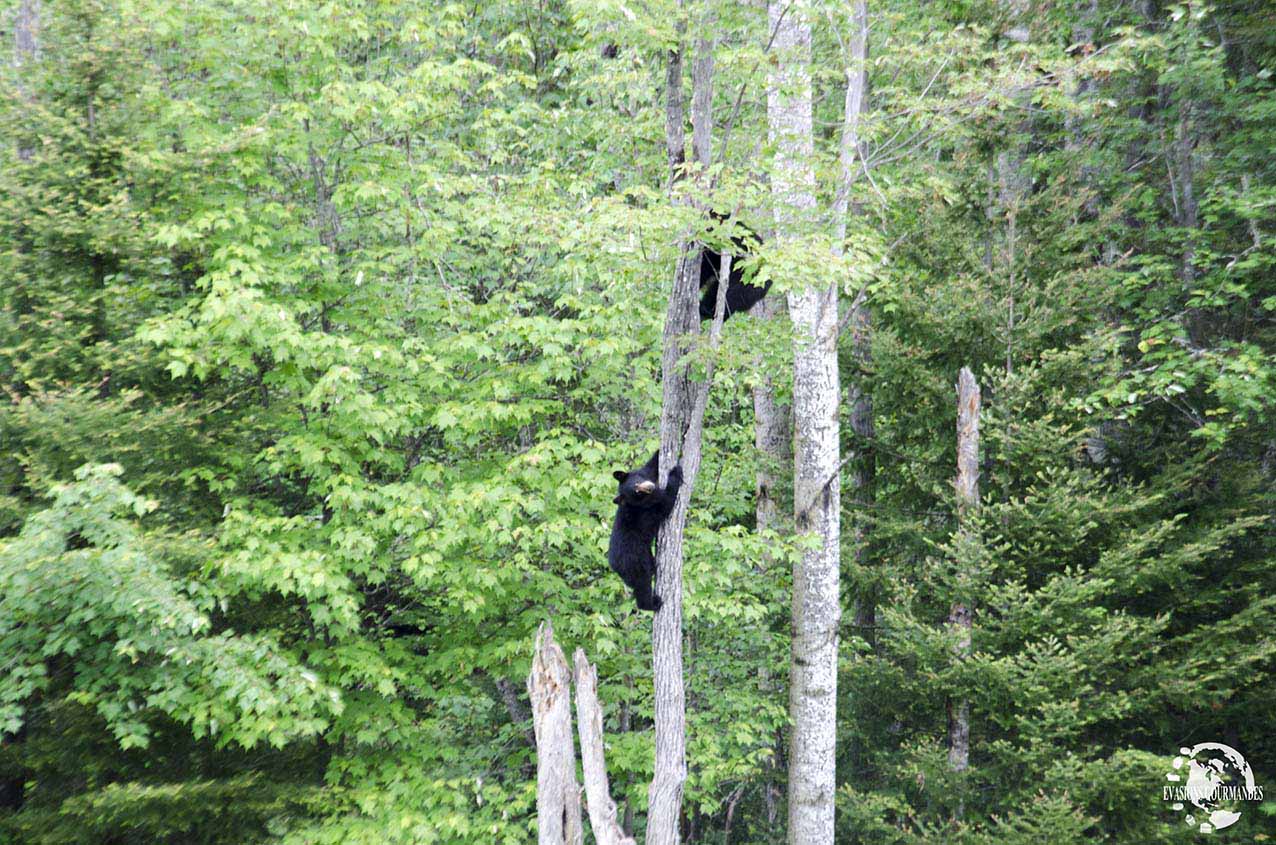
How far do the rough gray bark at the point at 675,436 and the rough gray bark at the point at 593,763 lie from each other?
33cm

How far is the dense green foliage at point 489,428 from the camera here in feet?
20.5

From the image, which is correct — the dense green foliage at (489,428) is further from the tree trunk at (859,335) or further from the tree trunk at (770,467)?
the tree trunk at (770,467)

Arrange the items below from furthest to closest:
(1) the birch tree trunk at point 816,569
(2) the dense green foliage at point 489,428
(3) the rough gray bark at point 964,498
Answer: (3) the rough gray bark at point 964,498
(1) the birch tree trunk at point 816,569
(2) the dense green foliage at point 489,428

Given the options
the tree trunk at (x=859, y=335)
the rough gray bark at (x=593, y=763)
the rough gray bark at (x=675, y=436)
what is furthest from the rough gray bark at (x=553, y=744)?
the tree trunk at (x=859, y=335)

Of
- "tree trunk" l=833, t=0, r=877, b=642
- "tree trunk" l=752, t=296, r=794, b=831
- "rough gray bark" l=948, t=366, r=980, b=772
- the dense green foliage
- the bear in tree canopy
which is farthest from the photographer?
"tree trunk" l=752, t=296, r=794, b=831

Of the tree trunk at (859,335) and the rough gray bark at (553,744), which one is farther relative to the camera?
the tree trunk at (859,335)

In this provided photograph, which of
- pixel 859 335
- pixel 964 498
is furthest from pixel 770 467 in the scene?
pixel 964 498

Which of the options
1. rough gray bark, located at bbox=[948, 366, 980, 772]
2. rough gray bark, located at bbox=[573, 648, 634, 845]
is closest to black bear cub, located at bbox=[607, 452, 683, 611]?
rough gray bark, located at bbox=[573, 648, 634, 845]

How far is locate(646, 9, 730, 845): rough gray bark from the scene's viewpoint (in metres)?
5.05

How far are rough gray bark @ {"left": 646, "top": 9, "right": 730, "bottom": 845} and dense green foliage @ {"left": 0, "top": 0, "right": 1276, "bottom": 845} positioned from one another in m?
0.42

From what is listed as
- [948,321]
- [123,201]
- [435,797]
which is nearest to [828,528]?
[948,321]

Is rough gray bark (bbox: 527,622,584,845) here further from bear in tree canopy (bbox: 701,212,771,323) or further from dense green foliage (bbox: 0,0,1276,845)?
bear in tree canopy (bbox: 701,212,771,323)

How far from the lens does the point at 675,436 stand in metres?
5.08

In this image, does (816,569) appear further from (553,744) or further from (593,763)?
(553,744)
